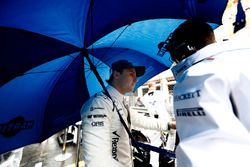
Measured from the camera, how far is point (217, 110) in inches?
24.1

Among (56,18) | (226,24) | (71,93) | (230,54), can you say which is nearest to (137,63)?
(71,93)

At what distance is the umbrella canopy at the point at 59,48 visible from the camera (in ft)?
4.10

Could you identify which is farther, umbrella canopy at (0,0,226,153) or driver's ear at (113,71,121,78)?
driver's ear at (113,71,121,78)

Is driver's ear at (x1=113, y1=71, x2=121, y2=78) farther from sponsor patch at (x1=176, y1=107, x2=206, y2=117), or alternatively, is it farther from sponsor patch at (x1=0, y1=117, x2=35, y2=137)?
sponsor patch at (x1=176, y1=107, x2=206, y2=117)

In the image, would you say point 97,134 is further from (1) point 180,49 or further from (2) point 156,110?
(2) point 156,110

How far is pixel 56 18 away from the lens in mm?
1273

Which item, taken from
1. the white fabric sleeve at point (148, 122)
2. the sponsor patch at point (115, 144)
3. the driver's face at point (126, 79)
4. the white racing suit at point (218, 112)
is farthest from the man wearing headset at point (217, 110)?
the white fabric sleeve at point (148, 122)

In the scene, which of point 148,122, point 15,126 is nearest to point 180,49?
point 148,122

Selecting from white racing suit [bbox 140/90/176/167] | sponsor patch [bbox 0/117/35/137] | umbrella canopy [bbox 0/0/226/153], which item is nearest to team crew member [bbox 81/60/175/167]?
umbrella canopy [bbox 0/0/226/153]

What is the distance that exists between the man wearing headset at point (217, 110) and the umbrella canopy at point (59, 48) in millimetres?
915

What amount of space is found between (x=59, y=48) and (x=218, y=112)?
4.19 feet

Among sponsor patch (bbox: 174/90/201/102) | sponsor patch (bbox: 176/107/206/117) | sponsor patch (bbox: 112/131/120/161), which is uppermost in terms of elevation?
sponsor patch (bbox: 174/90/201/102)

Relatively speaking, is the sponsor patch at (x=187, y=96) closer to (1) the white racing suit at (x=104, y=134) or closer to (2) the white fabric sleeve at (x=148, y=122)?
(1) the white racing suit at (x=104, y=134)

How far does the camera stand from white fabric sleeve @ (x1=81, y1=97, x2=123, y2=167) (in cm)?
126
